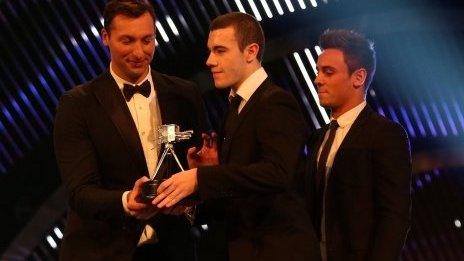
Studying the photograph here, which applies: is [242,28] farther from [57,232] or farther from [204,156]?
[57,232]

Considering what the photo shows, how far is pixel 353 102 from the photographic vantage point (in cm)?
298

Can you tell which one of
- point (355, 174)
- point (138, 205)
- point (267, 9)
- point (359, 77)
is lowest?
point (355, 174)

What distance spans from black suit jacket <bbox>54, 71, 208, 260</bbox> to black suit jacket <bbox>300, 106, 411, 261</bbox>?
0.49 meters

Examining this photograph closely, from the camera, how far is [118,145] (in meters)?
2.68

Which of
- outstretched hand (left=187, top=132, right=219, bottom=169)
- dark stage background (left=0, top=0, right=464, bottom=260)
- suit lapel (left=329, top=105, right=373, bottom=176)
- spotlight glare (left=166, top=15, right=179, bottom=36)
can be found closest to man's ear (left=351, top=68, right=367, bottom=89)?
suit lapel (left=329, top=105, right=373, bottom=176)

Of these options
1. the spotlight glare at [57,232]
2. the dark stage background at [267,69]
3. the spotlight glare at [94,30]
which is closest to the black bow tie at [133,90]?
the dark stage background at [267,69]

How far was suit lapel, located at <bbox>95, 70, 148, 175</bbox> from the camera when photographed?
268cm

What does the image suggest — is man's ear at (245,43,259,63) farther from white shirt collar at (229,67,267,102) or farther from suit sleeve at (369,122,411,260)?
suit sleeve at (369,122,411,260)

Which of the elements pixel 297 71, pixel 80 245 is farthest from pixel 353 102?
pixel 297 71

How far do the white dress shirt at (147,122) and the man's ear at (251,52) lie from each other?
13.5 inches

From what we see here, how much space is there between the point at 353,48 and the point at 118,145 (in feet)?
2.86

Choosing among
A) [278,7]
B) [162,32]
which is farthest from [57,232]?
[278,7]

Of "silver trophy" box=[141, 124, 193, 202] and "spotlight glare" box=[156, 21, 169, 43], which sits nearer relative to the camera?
"silver trophy" box=[141, 124, 193, 202]

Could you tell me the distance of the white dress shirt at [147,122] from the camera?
2709 mm
